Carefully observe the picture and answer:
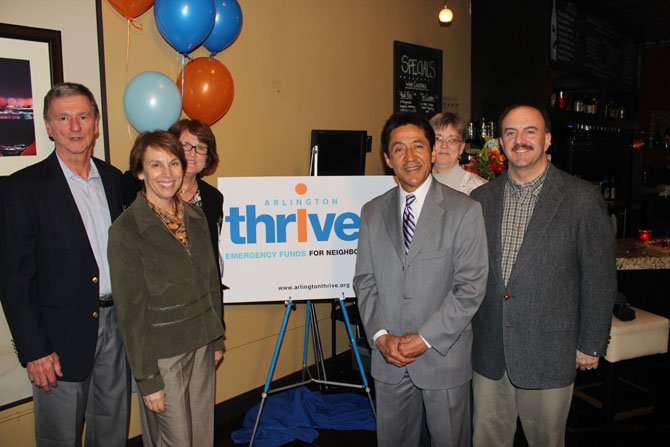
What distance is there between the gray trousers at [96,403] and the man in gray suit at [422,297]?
3.51ft

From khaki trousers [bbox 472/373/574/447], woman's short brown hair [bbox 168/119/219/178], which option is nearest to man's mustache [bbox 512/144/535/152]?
khaki trousers [bbox 472/373/574/447]

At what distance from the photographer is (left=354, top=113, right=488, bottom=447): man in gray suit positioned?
1.89 m

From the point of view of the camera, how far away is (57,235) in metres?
1.93

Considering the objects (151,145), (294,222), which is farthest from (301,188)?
(151,145)

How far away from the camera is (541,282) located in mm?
1899

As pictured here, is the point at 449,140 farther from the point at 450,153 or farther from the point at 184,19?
the point at 184,19

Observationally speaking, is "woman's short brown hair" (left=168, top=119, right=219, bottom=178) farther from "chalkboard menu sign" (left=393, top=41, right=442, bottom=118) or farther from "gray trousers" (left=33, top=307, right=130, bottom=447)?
"chalkboard menu sign" (left=393, top=41, right=442, bottom=118)

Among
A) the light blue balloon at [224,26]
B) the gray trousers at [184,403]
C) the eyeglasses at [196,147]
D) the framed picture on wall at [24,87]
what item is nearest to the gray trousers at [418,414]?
the gray trousers at [184,403]

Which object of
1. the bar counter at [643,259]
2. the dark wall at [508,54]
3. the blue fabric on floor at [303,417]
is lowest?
the blue fabric on floor at [303,417]

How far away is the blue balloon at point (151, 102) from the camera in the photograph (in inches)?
96.3

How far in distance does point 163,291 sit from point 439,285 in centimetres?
102

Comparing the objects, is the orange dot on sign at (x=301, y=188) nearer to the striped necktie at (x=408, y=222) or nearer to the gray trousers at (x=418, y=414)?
the striped necktie at (x=408, y=222)

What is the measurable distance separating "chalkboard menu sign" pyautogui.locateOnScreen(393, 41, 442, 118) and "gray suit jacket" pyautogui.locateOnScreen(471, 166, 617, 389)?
274cm

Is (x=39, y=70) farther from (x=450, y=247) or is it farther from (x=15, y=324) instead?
(x=450, y=247)
